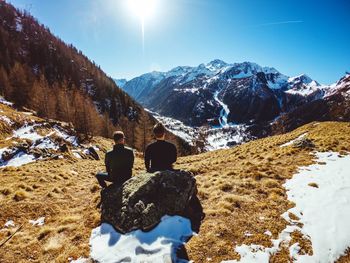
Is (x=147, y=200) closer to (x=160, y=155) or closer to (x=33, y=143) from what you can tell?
(x=160, y=155)

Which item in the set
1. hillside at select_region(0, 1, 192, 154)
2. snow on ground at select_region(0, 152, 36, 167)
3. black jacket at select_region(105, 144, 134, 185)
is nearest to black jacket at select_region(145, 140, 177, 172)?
black jacket at select_region(105, 144, 134, 185)

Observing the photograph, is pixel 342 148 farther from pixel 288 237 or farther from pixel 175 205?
pixel 175 205

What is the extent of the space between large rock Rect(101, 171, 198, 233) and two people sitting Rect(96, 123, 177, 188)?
0.78 metres

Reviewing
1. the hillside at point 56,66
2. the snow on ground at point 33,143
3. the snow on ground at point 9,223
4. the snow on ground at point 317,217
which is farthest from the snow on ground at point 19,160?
the hillside at point 56,66

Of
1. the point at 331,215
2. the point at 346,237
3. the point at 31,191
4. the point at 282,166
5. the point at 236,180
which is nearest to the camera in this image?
the point at 346,237

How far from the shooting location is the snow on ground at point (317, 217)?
20.4ft

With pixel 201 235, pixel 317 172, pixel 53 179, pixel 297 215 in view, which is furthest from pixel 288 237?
pixel 53 179

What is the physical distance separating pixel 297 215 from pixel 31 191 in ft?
48.4

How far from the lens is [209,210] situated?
8.88m

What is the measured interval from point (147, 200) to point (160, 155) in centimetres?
226

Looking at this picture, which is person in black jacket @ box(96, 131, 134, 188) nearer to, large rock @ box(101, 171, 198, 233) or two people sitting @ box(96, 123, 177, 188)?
two people sitting @ box(96, 123, 177, 188)

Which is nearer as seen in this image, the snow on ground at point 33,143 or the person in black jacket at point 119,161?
the person in black jacket at point 119,161

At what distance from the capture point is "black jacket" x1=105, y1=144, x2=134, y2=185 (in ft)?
32.6

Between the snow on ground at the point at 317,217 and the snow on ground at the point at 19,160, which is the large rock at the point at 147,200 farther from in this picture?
the snow on ground at the point at 19,160
